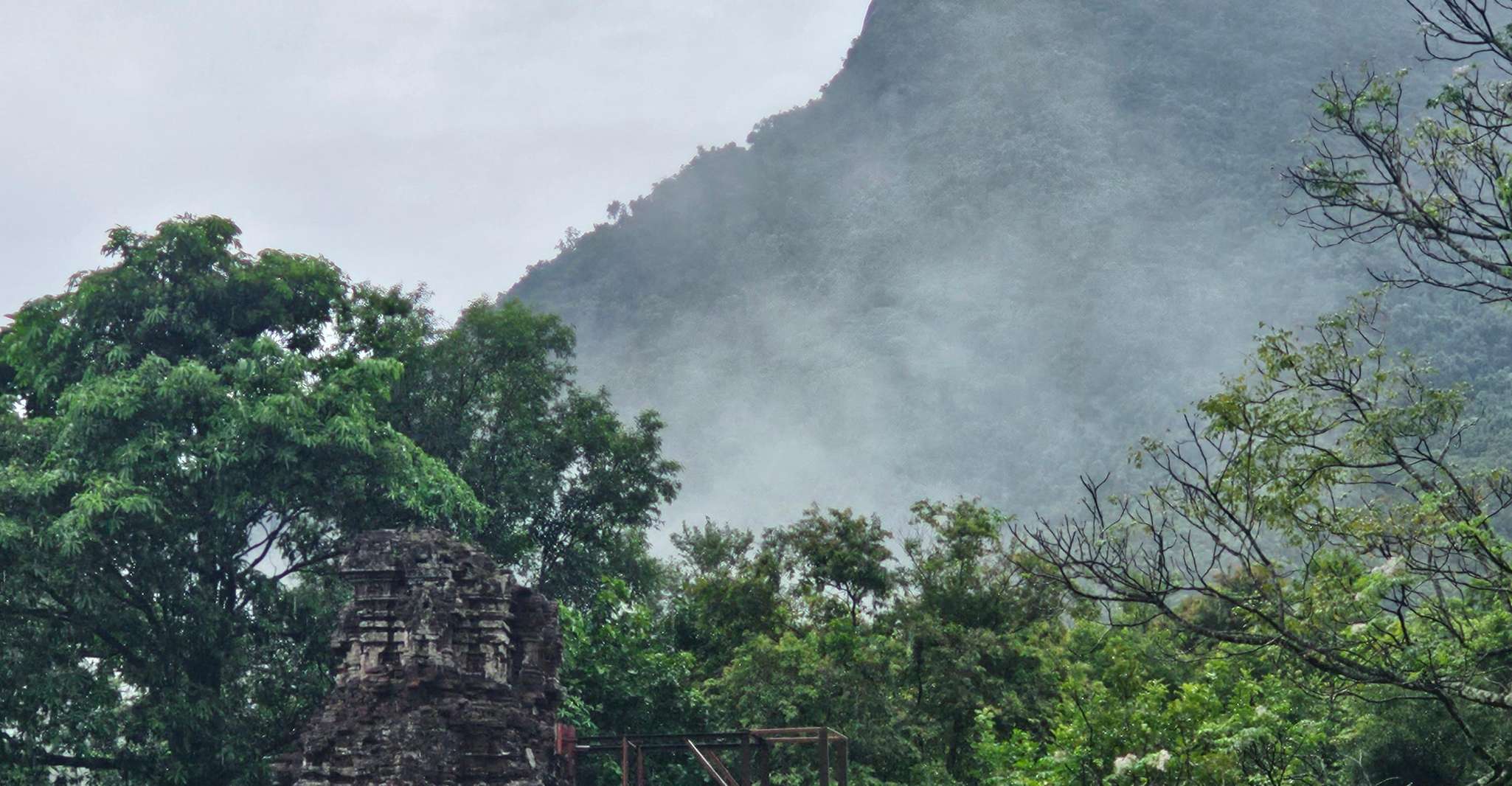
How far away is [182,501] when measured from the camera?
62.2 ft

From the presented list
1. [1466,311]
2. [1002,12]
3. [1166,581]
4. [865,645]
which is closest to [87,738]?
[865,645]

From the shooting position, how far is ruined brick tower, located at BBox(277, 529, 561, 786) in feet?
37.6

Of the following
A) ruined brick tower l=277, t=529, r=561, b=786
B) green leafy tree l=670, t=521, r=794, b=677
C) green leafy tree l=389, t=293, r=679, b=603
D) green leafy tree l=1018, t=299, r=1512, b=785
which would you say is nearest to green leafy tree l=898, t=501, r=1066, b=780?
green leafy tree l=670, t=521, r=794, b=677

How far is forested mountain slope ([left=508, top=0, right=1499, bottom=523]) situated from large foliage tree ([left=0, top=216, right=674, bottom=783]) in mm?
60979

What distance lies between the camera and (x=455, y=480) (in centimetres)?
2080

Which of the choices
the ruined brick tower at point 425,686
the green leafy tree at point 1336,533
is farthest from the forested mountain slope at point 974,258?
the green leafy tree at point 1336,533

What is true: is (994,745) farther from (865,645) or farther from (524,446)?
(524,446)

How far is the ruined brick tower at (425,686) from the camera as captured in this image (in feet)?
37.6

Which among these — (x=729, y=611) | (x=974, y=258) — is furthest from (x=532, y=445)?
(x=974, y=258)

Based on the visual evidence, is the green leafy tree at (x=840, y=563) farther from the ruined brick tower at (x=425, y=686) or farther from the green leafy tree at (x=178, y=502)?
the ruined brick tower at (x=425, y=686)

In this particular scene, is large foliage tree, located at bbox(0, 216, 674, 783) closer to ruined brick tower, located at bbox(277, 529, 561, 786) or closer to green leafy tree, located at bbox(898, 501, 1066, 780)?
ruined brick tower, located at bbox(277, 529, 561, 786)

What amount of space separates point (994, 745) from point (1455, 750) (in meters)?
5.95

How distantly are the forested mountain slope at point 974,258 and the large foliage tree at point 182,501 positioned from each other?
200ft

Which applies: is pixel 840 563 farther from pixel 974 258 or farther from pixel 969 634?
pixel 974 258
